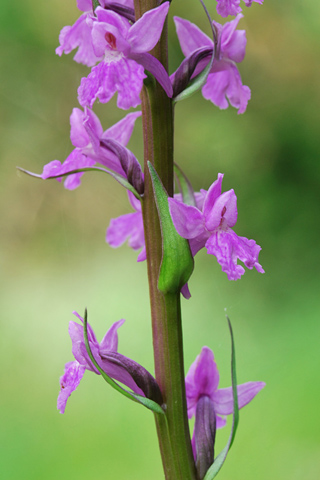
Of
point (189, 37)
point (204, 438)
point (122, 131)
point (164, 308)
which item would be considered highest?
point (189, 37)

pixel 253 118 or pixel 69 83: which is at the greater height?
pixel 69 83

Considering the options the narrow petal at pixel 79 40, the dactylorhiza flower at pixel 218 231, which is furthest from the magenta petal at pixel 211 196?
the narrow petal at pixel 79 40

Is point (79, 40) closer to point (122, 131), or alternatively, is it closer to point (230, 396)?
point (122, 131)

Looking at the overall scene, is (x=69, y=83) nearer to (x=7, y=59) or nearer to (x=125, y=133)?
(x=7, y=59)

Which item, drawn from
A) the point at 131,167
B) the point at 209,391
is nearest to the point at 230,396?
the point at 209,391

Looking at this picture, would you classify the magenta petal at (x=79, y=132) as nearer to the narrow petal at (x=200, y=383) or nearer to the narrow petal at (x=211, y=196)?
the narrow petal at (x=211, y=196)

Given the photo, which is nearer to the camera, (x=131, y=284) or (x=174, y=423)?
(x=174, y=423)

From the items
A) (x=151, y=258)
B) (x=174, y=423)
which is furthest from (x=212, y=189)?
(x=174, y=423)
